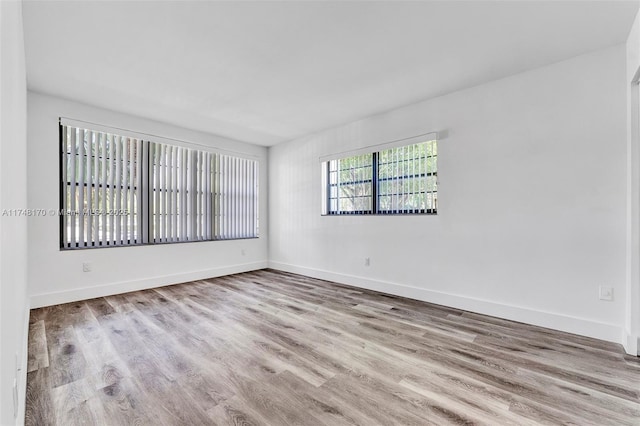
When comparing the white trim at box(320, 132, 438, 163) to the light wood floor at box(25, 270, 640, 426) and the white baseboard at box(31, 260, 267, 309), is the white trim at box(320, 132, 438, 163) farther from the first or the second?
the white baseboard at box(31, 260, 267, 309)

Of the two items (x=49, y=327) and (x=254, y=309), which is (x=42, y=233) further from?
(x=254, y=309)

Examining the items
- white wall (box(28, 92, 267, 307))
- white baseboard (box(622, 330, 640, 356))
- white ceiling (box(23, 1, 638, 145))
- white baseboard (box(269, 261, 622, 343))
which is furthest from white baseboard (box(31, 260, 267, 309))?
white baseboard (box(622, 330, 640, 356))

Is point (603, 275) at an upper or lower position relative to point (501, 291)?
upper

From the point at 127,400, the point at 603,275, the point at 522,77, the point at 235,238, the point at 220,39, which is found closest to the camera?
the point at 127,400

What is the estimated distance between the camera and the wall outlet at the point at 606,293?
2.53 metres

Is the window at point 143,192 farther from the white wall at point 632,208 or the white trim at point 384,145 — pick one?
the white wall at point 632,208

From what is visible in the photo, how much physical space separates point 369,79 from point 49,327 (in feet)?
13.2

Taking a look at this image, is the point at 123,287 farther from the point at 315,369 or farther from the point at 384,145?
the point at 384,145

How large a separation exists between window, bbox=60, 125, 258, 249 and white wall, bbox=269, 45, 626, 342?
8.96ft

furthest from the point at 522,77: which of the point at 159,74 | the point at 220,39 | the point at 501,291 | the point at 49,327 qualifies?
the point at 49,327

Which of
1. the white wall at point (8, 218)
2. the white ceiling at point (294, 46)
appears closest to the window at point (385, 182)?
the white ceiling at point (294, 46)

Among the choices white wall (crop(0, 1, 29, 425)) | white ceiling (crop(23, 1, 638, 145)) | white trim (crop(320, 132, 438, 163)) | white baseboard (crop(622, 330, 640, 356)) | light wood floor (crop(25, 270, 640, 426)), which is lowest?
light wood floor (crop(25, 270, 640, 426))

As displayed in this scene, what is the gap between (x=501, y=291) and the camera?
3090 mm

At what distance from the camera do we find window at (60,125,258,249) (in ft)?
12.2
